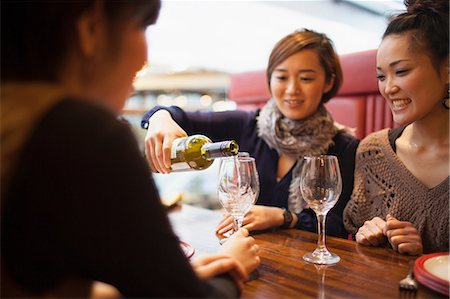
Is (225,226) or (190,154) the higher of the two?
(190,154)

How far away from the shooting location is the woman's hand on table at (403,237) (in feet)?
2.78

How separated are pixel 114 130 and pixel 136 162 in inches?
1.6

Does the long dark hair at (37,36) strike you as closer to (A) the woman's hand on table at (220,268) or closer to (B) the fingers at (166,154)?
(A) the woman's hand on table at (220,268)

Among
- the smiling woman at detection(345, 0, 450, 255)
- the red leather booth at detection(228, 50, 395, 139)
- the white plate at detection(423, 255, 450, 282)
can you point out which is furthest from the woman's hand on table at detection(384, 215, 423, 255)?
the red leather booth at detection(228, 50, 395, 139)

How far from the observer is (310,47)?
4.55ft

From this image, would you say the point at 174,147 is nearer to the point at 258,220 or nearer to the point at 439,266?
the point at 258,220

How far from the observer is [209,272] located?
1.69ft

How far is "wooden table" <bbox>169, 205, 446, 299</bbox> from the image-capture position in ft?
2.12

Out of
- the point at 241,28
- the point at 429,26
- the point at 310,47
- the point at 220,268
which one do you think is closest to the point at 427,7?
the point at 429,26

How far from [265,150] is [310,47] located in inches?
16.4

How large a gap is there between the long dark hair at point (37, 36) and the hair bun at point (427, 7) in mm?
839

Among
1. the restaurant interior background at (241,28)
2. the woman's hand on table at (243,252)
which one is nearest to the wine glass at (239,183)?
the woman's hand on table at (243,252)

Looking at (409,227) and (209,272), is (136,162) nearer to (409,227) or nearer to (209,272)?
(209,272)

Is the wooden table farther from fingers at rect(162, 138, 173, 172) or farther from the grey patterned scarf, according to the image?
the grey patterned scarf
